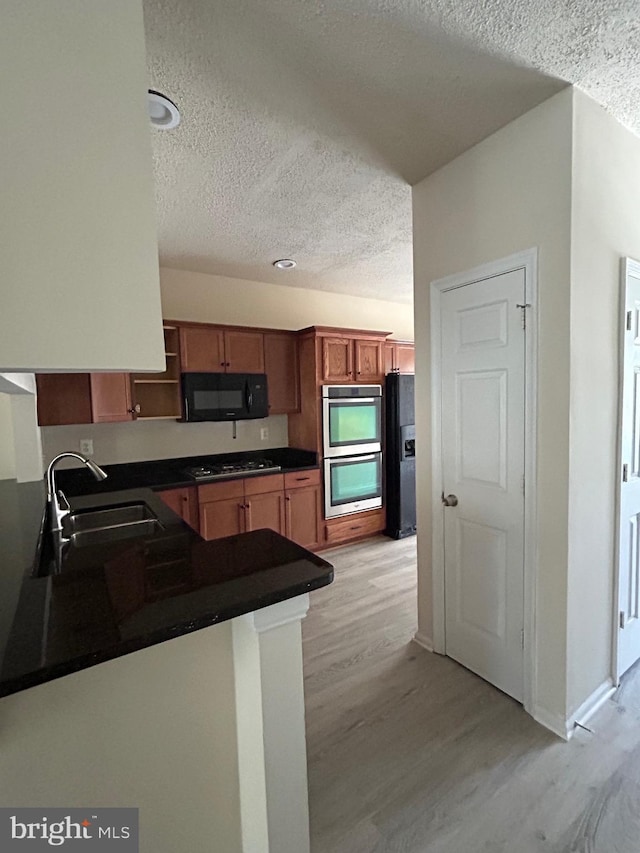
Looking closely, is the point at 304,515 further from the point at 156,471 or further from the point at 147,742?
the point at 147,742

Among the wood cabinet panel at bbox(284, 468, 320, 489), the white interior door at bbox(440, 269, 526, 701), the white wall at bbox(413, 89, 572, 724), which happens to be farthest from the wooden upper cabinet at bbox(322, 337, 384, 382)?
the white wall at bbox(413, 89, 572, 724)

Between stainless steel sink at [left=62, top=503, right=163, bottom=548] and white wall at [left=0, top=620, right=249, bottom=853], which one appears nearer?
white wall at [left=0, top=620, right=249, bottom=853]

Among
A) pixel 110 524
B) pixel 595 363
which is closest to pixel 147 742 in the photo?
pixel 110 524

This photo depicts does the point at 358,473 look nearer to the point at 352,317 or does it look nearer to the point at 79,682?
the point at 352,317

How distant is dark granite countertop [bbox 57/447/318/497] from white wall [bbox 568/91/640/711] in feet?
7.79

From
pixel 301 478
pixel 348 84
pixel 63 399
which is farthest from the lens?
pixel 301 478

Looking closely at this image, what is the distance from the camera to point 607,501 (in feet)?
6.05

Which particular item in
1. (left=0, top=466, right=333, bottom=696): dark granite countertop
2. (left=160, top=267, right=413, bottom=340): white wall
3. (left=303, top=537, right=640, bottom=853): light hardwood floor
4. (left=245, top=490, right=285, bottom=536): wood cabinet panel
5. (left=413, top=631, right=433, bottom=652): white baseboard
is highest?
(left=160, top=267, right=413, bottom=340): white wall

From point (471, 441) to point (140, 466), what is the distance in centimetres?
278

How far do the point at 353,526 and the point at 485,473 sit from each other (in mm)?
2259

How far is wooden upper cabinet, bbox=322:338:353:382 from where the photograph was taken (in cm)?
381

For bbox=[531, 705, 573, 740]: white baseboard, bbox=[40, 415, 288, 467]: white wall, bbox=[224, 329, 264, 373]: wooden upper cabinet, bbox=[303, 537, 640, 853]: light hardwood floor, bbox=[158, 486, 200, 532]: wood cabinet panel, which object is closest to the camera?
bbox=[303, 537, 640, 853]: light hardwood floor

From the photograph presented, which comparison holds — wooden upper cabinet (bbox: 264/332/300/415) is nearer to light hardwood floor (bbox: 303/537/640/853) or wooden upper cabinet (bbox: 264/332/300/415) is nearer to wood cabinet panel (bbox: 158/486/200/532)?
wood cabinet panel (bbox: 158/486/200/532)

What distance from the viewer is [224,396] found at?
3559 mm
